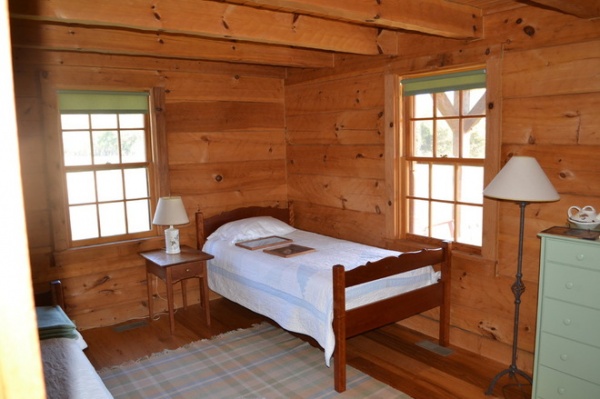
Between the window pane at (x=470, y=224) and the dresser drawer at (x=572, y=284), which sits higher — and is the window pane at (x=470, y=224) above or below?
above

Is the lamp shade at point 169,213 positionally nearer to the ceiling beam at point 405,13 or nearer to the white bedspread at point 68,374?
the white bedspread at point 68,374

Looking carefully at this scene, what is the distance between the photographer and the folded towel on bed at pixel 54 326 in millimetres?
2695

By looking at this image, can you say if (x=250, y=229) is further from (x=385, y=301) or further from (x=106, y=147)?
(x=385, y=301)

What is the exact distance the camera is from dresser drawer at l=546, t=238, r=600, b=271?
2.53 metres

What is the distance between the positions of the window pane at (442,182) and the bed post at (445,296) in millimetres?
405

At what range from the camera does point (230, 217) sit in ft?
16.0

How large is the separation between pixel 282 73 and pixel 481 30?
233cm

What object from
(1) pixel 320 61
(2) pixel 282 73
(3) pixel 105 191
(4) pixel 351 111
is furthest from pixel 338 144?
(3) pixel 105 191

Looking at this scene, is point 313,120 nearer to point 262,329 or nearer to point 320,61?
point 320,61

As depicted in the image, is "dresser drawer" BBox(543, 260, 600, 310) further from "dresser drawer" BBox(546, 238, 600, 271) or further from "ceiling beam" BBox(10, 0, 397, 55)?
"ceiling beam" BBox(10, 0, 397, 55)

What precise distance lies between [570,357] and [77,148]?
3.86 meters

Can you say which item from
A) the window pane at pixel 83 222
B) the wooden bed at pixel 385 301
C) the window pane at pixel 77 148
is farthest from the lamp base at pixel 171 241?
the wooden bed at pixel 385 301

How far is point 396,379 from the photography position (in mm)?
3275

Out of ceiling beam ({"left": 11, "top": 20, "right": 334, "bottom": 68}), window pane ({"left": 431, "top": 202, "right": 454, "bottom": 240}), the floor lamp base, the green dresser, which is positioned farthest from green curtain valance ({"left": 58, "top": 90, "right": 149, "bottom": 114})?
the floor lamp base
